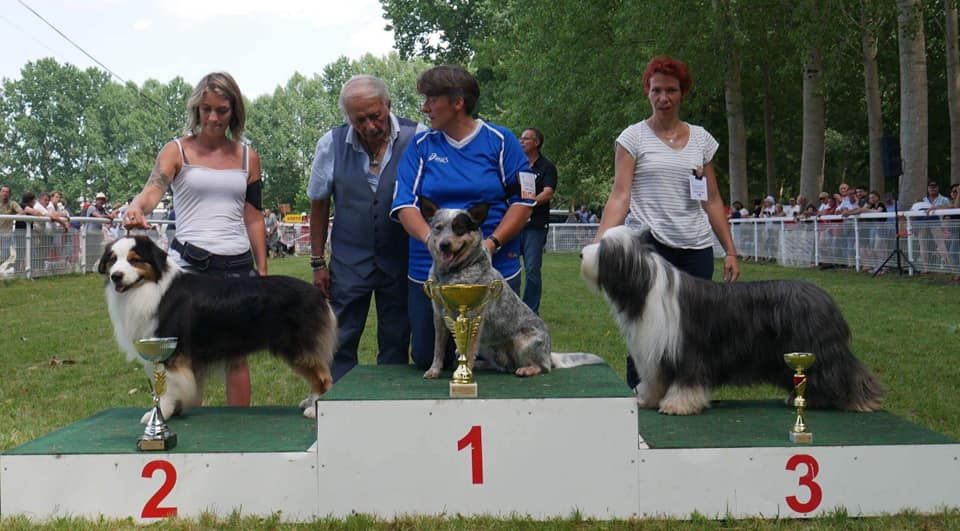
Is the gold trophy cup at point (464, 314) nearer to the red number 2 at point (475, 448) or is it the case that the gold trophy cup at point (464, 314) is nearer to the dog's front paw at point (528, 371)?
the red number 2 at point (475, 448)

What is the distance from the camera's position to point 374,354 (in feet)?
26.7

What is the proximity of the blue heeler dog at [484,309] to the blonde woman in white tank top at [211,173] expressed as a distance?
1185 mm

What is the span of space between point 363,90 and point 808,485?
9.64ft

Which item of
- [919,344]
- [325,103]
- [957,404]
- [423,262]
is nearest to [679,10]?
[919,344]

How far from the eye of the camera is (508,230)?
4.39 metres

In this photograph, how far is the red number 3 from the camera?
11.6ft

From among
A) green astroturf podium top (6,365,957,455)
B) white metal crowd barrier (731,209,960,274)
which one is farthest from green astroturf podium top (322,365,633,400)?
white metal crowd barrier (731,209,960,274)

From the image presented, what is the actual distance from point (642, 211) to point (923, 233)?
37.9ft

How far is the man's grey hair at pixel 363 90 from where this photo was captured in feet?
15.2

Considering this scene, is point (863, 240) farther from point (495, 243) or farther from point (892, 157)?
point (495, 243)

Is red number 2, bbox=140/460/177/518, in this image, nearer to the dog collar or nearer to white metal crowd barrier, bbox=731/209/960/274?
the dog collar

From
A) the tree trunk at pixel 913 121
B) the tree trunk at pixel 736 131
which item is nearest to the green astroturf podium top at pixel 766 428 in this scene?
the tree trunk at pixel 913 121

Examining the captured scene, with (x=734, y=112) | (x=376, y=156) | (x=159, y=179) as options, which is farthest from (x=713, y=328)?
(x=734, y=112)

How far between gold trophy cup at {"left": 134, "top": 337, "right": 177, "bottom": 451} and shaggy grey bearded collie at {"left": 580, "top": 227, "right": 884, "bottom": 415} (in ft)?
6.62
